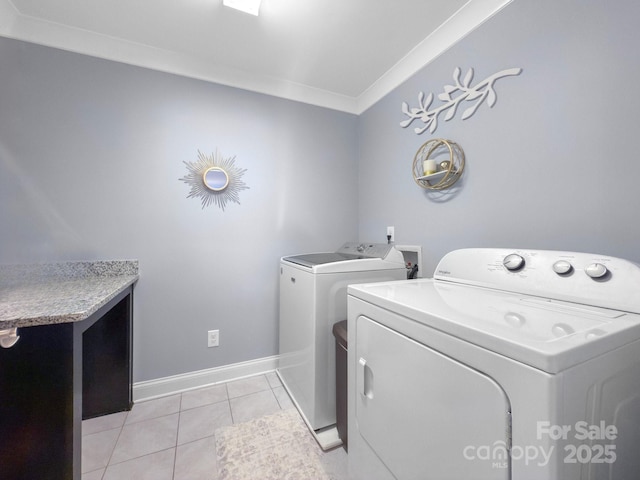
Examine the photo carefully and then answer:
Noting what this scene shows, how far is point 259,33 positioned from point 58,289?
1.84 m

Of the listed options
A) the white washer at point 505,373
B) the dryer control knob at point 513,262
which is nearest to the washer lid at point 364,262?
the white washer at point 505,373

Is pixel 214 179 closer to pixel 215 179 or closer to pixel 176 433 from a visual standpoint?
pixel 215 179

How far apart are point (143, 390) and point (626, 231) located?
2647mm

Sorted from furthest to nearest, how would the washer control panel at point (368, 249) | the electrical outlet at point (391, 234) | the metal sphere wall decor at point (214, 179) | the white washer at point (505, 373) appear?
the electrical outlet at point (391, 234) < the metal sphere wall decor at point (214, 179) < the washer control panel at point (368, 249) < the white washer at point (505, 373)

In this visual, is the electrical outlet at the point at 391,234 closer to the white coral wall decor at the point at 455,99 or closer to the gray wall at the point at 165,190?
the gray wall at the point at 165,190

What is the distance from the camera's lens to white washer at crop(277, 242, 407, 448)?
1.41m

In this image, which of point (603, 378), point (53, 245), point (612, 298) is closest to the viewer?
point (603, 378)

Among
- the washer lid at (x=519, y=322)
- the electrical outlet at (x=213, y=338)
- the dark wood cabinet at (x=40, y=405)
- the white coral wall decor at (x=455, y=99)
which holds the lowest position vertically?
the electrical outlet at (x=213, y=338)

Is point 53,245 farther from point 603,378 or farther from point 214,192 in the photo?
point 603,378

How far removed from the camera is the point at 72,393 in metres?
0.87

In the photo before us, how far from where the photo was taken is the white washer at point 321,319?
141 cm

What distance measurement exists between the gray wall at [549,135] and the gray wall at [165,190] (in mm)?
1077

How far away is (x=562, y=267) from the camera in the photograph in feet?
2.74

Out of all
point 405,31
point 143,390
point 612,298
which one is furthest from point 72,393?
point 405,31
